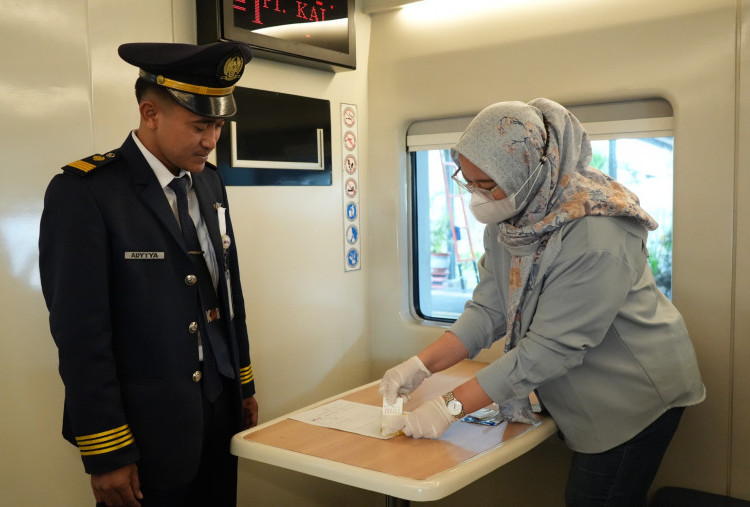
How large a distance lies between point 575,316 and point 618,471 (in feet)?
1.65

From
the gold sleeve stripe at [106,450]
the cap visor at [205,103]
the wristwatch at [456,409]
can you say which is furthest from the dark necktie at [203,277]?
the wristwatch at [456,409]

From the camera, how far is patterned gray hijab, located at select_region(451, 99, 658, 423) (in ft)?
6.57

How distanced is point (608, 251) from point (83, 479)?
5.55 ft

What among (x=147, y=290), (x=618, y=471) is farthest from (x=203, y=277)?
(x=618, y=471)

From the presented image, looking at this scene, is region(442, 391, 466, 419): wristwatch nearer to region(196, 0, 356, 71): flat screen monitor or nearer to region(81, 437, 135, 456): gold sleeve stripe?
region(81, 437, 135, 456): gold sleeve stripe

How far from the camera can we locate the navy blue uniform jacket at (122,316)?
173 centimetres

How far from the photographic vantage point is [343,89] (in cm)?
319

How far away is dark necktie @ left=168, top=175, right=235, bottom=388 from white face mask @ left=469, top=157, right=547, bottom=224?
81 cm

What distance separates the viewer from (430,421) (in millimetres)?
2041

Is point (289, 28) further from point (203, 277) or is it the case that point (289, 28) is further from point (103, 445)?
point (103, 445)

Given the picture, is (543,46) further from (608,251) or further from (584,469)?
(584,469)

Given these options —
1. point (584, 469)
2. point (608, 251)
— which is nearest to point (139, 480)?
point (584, 469)

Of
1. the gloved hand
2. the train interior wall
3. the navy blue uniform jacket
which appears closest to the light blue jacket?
the gloved hand

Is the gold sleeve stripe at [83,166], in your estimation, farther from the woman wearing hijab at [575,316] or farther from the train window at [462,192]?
the train window at [462,192]
